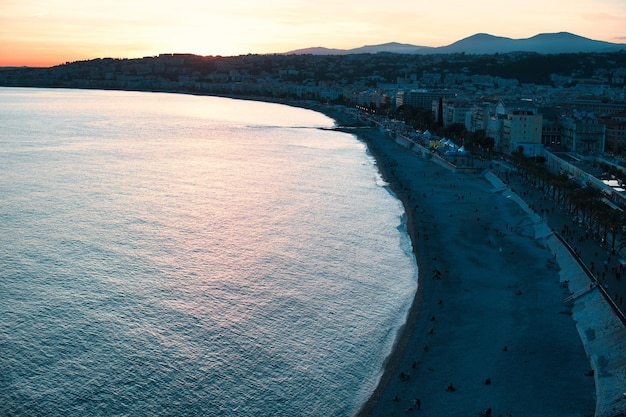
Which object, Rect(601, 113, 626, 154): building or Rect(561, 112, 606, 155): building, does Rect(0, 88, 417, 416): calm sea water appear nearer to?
Rect(561, 112, 606, 155): building

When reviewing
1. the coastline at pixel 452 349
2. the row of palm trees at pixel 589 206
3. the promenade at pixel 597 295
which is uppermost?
the row of palm trees at pixel 589 206

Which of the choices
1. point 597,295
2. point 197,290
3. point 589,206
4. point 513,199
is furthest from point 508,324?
point 513,199

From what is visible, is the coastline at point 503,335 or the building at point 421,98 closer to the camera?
the coastline at point 503,335

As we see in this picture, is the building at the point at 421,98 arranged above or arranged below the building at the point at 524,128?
above

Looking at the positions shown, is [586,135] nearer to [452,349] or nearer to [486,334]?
[486,334]

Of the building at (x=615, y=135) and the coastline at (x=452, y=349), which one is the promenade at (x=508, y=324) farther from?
the building at (x=615, y=135)

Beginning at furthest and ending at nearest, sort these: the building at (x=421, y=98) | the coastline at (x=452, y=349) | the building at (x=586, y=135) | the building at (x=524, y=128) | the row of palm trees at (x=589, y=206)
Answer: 1. the building at (x=421, y=98)
2. the building at (x=524, y=128)
3. the building at (x=586, y=135)
4. the row of palm trees at (x=589, y=206)
5. the coastline at (x=452, y=349)

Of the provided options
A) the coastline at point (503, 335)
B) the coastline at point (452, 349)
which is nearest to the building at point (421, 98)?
the coastline at point (452, 349)
